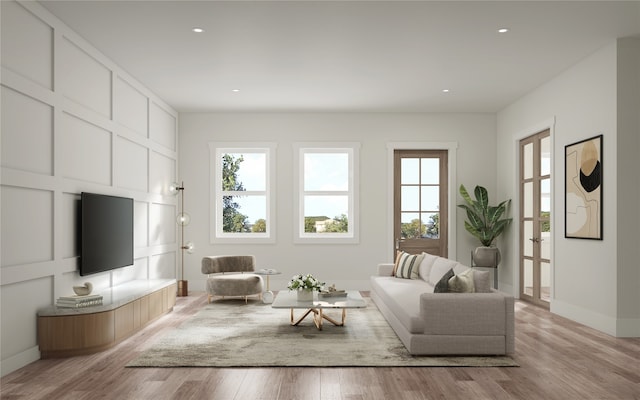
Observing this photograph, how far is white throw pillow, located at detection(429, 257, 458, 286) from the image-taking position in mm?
5957

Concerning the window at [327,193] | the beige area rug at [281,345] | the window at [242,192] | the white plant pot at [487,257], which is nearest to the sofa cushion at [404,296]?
the beige area rug at [281,345]

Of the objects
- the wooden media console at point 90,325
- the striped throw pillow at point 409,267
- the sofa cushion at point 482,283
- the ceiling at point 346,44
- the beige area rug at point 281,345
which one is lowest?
the beige area rug at point 281,345

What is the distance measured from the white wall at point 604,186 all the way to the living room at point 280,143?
0.02 metres

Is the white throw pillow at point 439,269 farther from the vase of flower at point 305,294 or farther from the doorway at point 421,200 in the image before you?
the doorway at point 421,200

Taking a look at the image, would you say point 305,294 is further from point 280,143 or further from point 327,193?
point 280,143

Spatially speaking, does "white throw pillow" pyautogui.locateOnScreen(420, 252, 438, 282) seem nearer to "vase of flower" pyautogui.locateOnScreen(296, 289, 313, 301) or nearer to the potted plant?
the potted plant

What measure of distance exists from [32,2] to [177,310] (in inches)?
157

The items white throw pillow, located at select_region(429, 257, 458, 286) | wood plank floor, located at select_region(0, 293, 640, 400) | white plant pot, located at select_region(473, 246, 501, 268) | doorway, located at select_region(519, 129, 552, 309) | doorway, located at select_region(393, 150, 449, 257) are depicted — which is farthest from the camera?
doorway, located at select_region(393, 150, 449, 257)

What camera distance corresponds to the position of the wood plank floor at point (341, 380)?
3.51m

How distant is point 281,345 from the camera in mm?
A: 4824

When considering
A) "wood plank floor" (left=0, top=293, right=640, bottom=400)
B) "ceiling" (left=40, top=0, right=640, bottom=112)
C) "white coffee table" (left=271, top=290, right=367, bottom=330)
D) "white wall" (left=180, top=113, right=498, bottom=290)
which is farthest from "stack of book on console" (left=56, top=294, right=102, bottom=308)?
"white wall" (left=180, top=113, right=498, bottom=290)

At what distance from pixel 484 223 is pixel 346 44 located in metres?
4.36

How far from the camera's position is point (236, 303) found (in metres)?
7.30

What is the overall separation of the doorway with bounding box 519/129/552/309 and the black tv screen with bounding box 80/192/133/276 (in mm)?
5309
